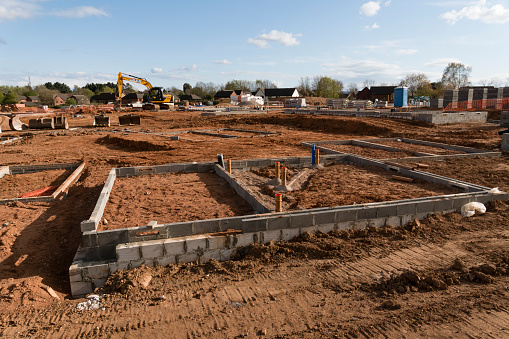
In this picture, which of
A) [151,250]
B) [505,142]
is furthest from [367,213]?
[505,142]

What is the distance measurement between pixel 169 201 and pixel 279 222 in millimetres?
2861

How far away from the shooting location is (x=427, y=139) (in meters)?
16.2

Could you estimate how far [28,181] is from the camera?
378 inches

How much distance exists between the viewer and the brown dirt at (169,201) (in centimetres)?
636

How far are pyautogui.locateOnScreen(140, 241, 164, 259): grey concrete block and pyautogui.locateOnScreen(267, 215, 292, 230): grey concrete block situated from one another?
161cm

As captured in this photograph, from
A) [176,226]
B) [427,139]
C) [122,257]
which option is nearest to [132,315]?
[122,257]

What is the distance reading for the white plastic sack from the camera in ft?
21.3

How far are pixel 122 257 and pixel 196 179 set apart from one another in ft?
15.0

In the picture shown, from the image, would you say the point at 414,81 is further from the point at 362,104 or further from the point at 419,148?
the point at 419,148

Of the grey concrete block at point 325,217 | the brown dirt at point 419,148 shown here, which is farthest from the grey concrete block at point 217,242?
the brown dirt at point 419,148

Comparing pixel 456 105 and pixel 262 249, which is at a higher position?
pixel 456 105

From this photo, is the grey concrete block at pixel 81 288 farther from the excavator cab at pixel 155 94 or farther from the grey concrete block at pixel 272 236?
the excavator cab at pixel 155 94

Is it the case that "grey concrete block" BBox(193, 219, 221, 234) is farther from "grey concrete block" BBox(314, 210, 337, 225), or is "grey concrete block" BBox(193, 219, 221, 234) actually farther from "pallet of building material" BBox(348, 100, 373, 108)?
"pallet of building material" BBox(348, 100, 373, 108)

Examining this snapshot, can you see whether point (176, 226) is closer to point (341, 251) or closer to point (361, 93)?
point (341, 251)
